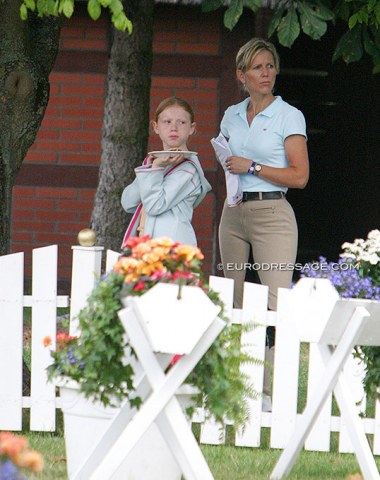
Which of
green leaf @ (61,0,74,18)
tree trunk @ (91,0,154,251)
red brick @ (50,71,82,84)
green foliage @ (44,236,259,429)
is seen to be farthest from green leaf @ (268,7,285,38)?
red brick @ (50,71,82,84)

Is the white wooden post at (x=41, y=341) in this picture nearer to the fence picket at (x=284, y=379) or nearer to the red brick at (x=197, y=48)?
the fence picket at (x=284, y=379)

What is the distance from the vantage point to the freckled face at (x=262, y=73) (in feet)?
16.6

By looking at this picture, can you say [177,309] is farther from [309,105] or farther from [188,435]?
[309,105]

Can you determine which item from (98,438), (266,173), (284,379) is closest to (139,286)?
(98,438)

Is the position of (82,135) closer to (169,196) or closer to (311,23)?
(311,23)

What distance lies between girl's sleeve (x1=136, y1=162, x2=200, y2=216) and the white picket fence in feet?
0.98

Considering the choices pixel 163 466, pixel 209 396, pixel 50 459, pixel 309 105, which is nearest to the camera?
pixel 209 396

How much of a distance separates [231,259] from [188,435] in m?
2.12

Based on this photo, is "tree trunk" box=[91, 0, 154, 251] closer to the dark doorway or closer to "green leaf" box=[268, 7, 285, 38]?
"green leaf" box=[268, 7, 285, 38]

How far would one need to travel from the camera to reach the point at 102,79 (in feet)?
31.5

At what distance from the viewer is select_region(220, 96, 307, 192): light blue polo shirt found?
5.03 metres

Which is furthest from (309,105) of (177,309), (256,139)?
(177,309)

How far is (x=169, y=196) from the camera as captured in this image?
4770 mm

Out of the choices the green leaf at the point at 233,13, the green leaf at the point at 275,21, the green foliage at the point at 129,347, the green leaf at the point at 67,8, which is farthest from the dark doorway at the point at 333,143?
the green foliage at the point at 129,347
